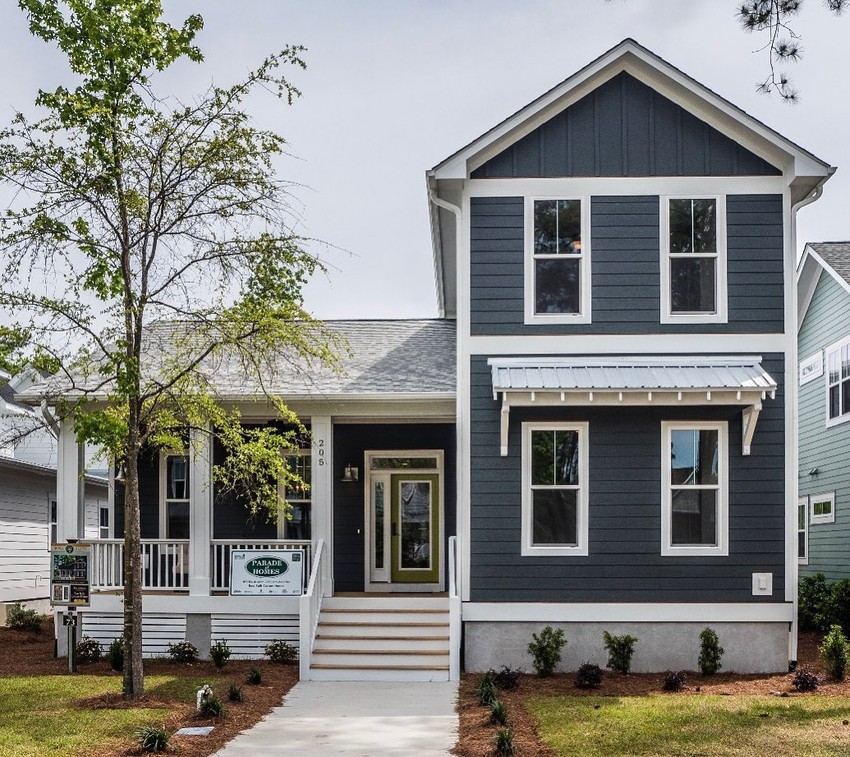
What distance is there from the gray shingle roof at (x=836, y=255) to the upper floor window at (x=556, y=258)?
7.44 meters

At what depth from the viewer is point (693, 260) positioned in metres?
14.9

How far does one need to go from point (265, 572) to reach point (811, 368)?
12325mm

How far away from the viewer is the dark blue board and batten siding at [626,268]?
14742mm

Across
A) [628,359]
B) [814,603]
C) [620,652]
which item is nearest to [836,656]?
[620,652]

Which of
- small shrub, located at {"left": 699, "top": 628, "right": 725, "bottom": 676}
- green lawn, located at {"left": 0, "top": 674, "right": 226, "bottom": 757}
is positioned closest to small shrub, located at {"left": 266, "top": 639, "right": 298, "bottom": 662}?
green lawn, located at {"left": 0, "top": 674, "right": 226, "bottom": 757}

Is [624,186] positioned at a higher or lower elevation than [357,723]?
higher

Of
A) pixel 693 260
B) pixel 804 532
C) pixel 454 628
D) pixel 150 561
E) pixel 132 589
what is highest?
pixel 693 260

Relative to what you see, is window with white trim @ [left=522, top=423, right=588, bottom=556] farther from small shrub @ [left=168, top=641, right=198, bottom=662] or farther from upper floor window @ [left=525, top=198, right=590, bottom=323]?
small shrub @ [left=168, top=641, right=198, bottom=662]

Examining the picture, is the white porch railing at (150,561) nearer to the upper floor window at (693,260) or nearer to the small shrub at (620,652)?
the small shrub at (620,652)

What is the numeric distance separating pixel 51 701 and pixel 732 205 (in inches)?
406

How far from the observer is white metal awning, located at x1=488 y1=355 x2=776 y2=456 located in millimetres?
13969

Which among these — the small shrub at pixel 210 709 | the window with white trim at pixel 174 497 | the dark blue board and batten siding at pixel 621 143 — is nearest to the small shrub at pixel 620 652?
the small shrub at pixel 210 709

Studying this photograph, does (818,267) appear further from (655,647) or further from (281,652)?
(281,652)

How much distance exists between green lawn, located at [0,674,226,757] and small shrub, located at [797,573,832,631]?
33.1 feet
